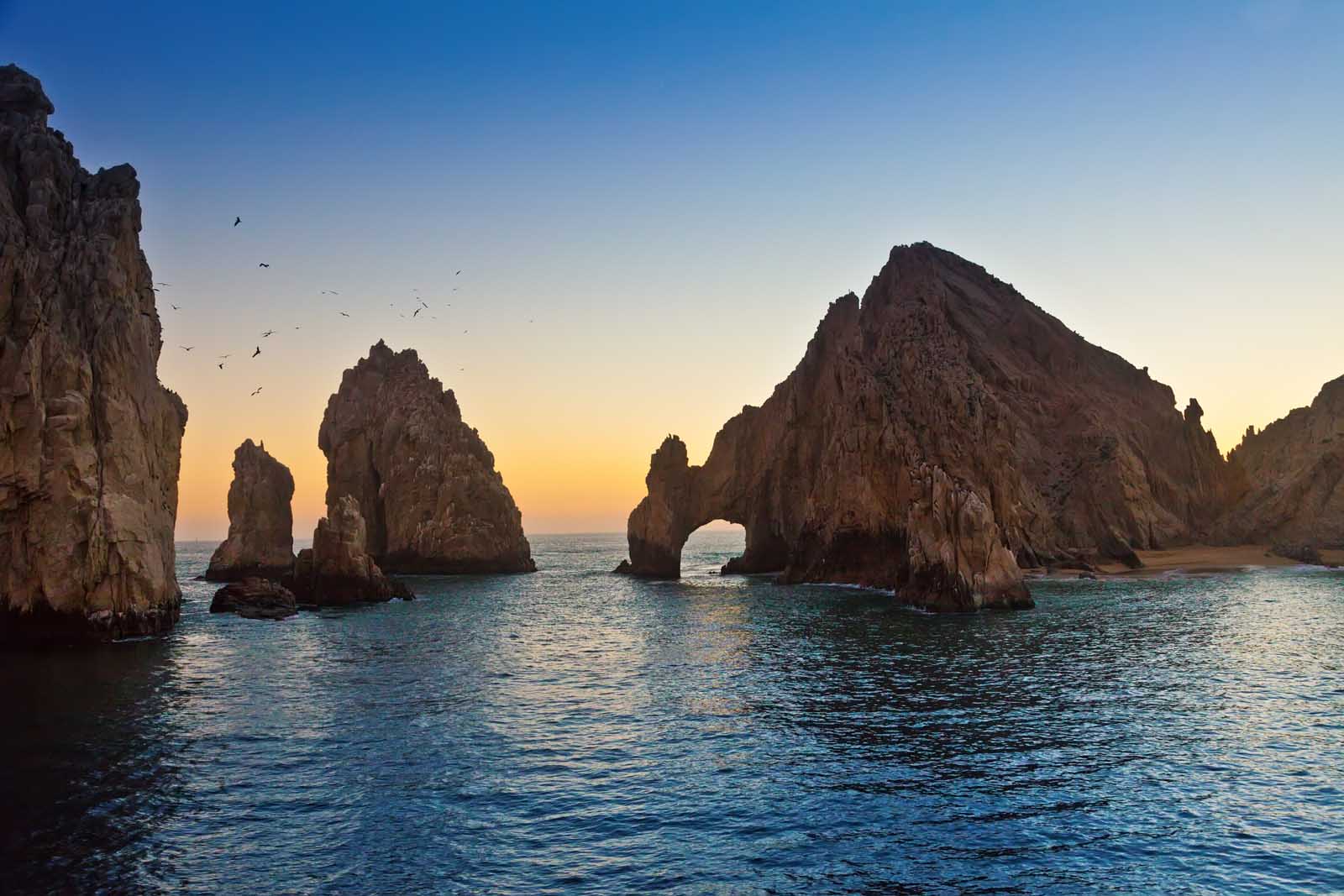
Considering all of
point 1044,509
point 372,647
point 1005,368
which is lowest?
point 372,647

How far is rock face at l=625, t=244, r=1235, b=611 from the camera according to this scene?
8275 centimetres

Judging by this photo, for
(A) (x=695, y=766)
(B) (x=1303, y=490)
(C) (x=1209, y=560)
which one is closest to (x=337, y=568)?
(A) (x=695, y=766)

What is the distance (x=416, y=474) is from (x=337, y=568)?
44.5 metres

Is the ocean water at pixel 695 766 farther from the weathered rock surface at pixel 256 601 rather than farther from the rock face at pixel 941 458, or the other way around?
the rock face at pixel 941 458

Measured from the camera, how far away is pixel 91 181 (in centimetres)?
5831

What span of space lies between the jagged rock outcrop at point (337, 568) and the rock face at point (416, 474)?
4056cm

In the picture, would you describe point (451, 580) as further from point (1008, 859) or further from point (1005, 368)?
point (1008, 859)

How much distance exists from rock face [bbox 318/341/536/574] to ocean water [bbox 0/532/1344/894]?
75.1m

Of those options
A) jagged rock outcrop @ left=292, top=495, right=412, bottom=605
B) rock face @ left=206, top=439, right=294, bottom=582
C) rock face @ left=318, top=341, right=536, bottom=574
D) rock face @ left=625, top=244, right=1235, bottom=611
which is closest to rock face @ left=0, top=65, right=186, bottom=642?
jagged rock outcrop @ left=292, top=495, right=412, bottom=605

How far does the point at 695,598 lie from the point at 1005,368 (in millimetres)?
69579

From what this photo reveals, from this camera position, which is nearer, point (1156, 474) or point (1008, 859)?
point (1008, 859)

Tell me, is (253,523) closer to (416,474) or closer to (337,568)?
(416,474)

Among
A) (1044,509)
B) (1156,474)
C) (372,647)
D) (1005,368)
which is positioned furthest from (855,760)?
(1156,474)

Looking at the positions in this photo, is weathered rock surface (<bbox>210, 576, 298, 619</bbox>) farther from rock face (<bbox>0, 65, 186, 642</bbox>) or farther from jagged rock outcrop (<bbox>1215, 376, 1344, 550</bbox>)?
jagged rock outcrop (<bbox>1215, 376, 1344, 550</bbox>)
